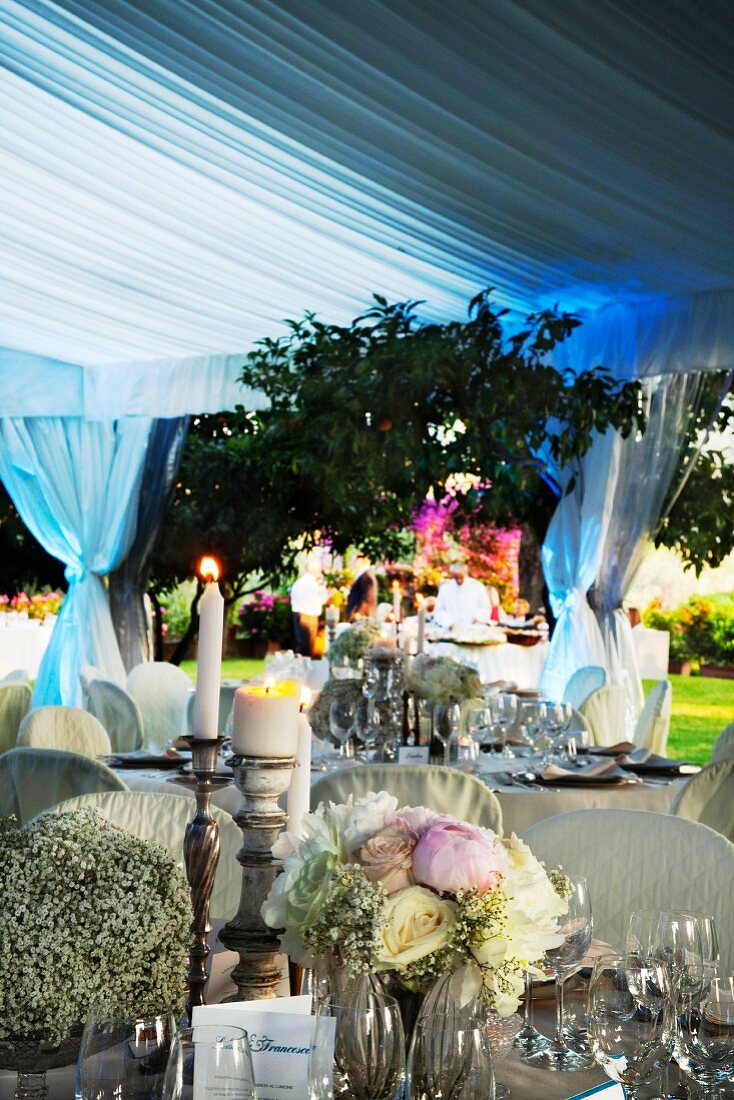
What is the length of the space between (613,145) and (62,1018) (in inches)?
139

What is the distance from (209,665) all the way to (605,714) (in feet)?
15.9

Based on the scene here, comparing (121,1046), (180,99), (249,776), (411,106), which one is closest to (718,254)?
(411,106)

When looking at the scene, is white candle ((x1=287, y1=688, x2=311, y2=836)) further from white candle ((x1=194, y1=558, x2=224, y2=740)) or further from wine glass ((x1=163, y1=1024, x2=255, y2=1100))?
wine glass ((x1=163, y1=1024, x2=255, y2=1100))

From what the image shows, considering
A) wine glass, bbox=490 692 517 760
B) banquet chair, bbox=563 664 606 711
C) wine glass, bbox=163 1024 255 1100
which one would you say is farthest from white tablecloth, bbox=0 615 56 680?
wine glass, bbox=163 1024 255 1100

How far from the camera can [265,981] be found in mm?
1538

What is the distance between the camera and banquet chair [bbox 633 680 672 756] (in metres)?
5.99

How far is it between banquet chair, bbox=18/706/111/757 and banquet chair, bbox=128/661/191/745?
6.14ft

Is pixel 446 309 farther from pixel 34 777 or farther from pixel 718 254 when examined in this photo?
pixel 34 777

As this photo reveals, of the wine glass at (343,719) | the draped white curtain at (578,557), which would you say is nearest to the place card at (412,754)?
the wine glass at (343,719)

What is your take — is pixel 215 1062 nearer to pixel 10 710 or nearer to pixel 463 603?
pixel 10 710

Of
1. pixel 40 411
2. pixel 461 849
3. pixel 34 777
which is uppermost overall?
pixel 40 411

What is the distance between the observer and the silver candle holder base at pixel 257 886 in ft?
4.98

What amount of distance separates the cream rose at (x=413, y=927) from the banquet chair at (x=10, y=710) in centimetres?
487

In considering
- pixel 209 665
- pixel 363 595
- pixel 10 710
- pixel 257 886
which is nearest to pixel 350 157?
pixel 10 710
